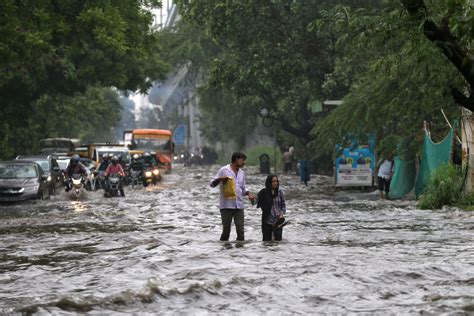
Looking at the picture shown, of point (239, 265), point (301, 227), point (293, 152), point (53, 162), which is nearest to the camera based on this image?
point (239, 265)

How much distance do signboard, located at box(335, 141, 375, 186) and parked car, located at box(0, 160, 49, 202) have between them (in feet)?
33.9

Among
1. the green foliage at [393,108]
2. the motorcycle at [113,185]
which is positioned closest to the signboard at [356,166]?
the green foliage at [393,108]

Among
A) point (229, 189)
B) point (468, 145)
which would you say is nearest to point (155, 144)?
point (468, 145)

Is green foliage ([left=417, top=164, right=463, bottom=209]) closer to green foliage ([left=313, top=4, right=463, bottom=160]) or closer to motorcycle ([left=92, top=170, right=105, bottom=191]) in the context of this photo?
green foliage ([left=313, top=4, right=463, bottom=160])

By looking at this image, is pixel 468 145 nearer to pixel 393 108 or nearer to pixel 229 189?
pixel 393 108

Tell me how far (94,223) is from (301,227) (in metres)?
4.90

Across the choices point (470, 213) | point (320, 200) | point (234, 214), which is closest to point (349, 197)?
point (320, 200)

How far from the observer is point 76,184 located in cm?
3061

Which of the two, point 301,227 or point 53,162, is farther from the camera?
point 53,162

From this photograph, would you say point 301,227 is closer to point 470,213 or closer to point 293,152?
point 470,213

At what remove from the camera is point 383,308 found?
1006 centimetres

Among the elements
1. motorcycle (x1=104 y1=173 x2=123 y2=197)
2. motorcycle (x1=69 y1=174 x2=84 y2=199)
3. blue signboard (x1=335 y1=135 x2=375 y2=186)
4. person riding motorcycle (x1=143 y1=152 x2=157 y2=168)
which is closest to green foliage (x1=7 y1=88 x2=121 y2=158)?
person riding motorcycle (x1=143 y1=152 x2=157 y2=168)

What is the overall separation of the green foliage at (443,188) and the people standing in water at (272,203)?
343 inches

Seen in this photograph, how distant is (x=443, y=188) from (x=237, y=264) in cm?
1083
